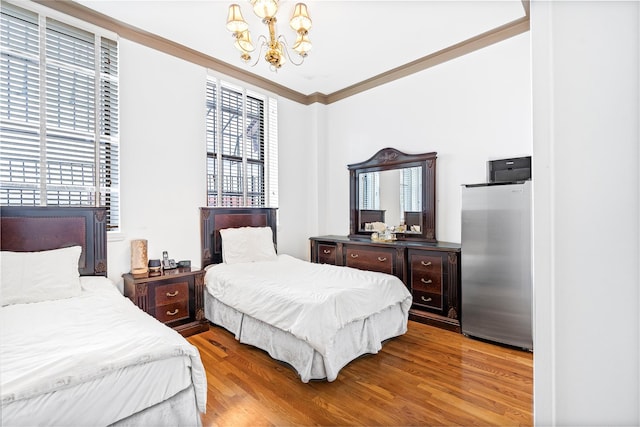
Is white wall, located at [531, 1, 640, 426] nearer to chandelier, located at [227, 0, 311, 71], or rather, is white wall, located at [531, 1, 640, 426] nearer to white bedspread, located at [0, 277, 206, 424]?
white bedspread, located at [0, 277, 206, 424]

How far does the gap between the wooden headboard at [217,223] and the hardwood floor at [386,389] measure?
4.07 ft

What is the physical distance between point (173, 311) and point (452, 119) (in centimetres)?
391

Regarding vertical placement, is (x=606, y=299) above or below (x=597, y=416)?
above

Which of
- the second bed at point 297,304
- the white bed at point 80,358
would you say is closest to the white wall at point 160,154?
the second bed at point 297,304

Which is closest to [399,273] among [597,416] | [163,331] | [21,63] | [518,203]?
[518,203]

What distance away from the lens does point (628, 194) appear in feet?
1.55

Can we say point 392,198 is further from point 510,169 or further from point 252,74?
point 252,74

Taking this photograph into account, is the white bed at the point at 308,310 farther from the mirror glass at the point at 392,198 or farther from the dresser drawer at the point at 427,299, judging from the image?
the mirror glass at the point at 392,198

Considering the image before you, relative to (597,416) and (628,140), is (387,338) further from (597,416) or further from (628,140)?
(628,140)

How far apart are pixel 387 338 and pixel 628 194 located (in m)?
2.81

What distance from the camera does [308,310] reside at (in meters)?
2.32

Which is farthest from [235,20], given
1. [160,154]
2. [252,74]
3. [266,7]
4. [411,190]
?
[411,190]

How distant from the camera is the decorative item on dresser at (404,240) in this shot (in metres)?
3.45

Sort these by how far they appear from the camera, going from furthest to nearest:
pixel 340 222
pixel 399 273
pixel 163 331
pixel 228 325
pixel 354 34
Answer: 1. pixel 340 222
2. pixel 399 273
3. pixel 354 34
4. pixel 228 325
5. pixel 163 331
